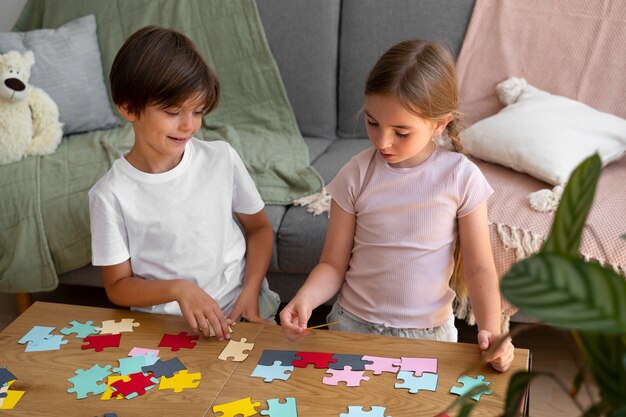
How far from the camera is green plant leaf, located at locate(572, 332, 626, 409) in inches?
21.6

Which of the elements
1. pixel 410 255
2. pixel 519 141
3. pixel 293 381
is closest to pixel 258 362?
pixel 293 381

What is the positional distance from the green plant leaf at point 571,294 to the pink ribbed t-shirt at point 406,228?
951mm

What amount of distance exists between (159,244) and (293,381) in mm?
554

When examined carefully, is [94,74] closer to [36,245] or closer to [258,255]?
[36,245]

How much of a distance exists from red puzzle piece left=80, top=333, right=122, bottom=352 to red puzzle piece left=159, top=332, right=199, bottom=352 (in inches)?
3.3

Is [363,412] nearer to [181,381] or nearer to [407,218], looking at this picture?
[181,381]

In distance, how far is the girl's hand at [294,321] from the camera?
1294mm

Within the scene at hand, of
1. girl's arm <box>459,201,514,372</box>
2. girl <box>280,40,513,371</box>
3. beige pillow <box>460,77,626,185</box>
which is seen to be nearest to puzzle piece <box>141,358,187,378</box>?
girl <box>280,40,513,371</box>

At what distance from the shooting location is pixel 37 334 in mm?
1367

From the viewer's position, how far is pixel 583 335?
0.58 m

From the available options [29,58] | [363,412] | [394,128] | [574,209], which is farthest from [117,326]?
[29,58]

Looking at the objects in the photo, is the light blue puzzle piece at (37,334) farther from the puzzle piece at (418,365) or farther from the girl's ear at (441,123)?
the girl's ear at (441,123)

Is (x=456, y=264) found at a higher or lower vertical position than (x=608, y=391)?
lower

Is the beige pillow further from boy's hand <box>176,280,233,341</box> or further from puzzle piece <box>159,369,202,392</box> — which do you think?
puzzle piece <box>159,369,202,392</box>
